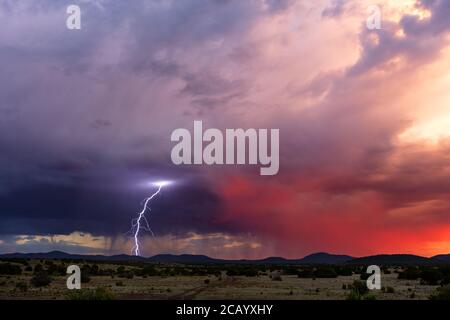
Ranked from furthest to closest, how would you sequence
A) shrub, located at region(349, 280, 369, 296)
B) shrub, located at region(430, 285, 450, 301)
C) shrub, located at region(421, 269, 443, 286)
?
shrub, located at region(421, 269, 443, 286)
shrub, located at region(349, 280, 369, 296)
shrub, located at region(430, 285, 450, 301)

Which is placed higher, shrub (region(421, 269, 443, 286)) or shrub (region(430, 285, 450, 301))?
shrub (region(430, 285, 450, 301))

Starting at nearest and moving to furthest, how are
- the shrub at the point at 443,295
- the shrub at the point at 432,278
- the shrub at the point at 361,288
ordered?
the shrub at the point at 443,295 < the shrub at the point at 361,288 < the shrub at the point at 432,278

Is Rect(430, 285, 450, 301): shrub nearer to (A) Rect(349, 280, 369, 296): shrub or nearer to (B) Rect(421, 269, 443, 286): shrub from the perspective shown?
(A) Rect(349, 280, 369, 296): shrub

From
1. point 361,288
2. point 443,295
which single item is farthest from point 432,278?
point 443,295

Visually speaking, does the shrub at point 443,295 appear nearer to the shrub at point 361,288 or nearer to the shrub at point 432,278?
the shrub at point 361,288

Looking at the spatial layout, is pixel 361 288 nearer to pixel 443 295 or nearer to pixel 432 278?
pixel 443 295

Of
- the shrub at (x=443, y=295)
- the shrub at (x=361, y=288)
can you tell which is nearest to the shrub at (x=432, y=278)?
the shrub at (x=361, y=288)

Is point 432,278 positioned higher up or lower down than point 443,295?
lower down

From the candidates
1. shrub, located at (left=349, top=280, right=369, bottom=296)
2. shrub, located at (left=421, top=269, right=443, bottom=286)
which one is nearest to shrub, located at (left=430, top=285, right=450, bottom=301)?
shrub, located at (left=349, top=280, right=369, bottom=296)
